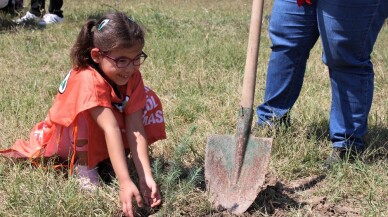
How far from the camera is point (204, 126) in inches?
129

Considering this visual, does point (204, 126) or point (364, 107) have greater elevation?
point (364, 107)

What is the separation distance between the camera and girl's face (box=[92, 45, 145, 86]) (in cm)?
232

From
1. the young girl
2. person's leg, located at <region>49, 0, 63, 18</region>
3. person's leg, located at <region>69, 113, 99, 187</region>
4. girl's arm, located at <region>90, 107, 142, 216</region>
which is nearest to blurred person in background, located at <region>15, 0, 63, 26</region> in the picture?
person's leg, located at <region>49, 0, 63, 18</region>

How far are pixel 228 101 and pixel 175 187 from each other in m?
1.37

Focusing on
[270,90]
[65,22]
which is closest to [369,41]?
[270,90]

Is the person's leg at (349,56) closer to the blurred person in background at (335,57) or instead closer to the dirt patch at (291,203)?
the blurred person in background at (335,57)

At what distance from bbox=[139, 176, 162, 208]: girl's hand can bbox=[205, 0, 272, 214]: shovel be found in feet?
0.83

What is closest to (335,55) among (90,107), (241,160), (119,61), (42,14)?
(241,160)

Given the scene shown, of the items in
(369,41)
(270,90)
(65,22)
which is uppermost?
(369,41)

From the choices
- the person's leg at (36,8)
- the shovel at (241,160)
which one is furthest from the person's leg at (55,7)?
the shovel at (241,160)

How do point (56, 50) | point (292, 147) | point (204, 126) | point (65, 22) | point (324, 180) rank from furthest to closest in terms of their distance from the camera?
point (65, 22)
point (56, 50)
point (204, 126)
point (292, 147)
point (324, 180)

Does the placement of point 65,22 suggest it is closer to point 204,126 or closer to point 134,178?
point 204,126

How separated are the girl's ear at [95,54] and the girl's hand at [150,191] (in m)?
0.56

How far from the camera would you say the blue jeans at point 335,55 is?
8.29 feet
